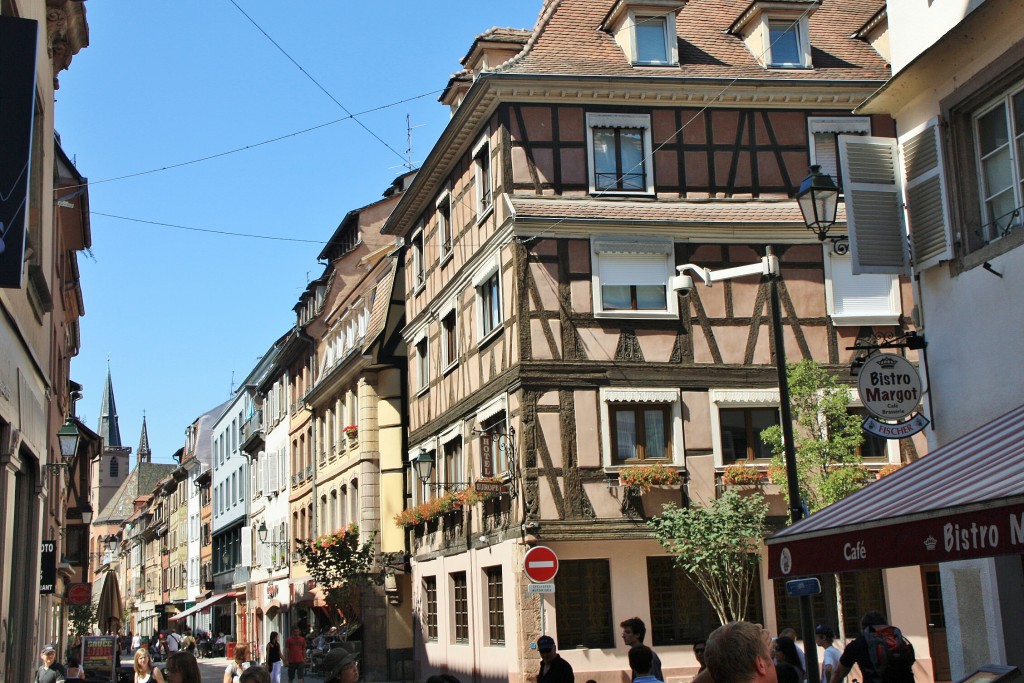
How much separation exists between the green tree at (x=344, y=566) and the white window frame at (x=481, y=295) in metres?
9.87

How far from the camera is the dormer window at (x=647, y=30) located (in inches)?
994

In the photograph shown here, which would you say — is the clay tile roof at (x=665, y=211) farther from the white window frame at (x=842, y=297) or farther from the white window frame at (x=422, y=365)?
the white window frame at (x=422, y=365)

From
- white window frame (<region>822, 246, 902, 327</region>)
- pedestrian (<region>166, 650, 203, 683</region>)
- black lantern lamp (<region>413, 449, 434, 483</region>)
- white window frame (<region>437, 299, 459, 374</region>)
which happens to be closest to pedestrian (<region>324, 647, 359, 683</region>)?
pedestrian (<region>166, 650, 203, 683</region>)

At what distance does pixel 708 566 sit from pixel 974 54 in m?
12.3

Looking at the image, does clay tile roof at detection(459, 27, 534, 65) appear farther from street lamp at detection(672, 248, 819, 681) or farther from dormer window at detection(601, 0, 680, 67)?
street lamp at detection(672, 248, 819, 681)

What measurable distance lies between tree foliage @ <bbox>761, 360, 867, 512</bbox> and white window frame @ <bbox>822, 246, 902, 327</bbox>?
2.61 m

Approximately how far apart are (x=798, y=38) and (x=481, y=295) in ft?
26.9

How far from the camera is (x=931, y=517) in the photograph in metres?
7.32

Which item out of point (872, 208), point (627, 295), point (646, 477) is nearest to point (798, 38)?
point (627, 295)

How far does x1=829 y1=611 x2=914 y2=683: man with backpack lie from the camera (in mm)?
10477

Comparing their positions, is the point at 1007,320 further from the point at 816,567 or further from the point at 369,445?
the point at 369,445

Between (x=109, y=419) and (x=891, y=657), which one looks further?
(x=109, y=419)

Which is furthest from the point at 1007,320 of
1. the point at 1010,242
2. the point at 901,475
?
the point at 901,475

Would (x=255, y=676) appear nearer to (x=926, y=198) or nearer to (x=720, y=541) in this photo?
(x=926, y=198)
